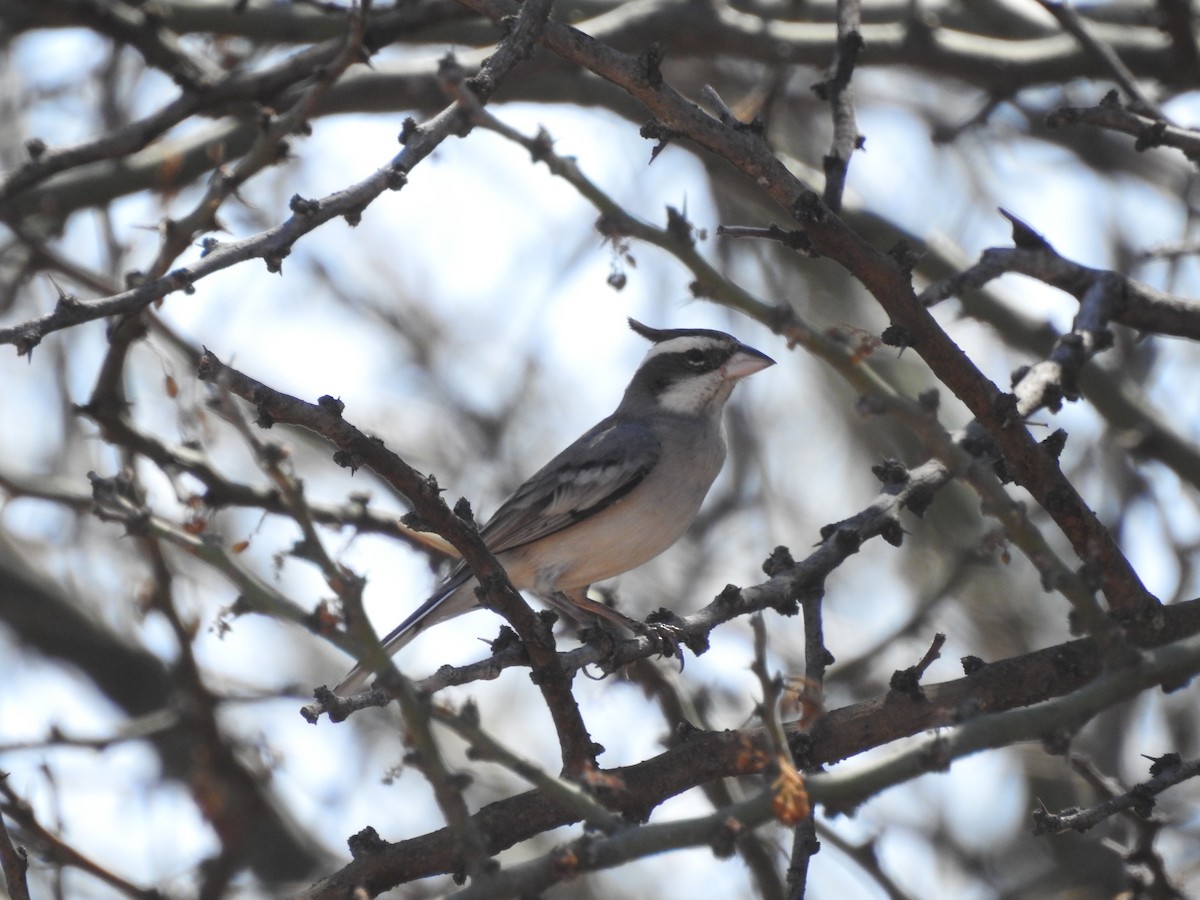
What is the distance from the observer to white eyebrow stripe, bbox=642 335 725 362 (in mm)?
8258

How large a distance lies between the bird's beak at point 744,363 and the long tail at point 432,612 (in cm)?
228

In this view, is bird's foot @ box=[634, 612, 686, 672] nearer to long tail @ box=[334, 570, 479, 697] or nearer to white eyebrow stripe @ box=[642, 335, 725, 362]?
long tail @ box=[334, 570, 479, 697]

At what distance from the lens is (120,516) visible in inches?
218

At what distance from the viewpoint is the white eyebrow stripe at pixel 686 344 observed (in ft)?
27.1

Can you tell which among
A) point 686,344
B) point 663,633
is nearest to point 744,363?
point 686,344

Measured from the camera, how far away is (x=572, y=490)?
729cm

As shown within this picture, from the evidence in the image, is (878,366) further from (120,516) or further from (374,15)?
(120,516)

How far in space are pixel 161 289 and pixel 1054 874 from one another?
7.77 metres

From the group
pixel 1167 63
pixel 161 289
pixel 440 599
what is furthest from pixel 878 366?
pixel 161 289

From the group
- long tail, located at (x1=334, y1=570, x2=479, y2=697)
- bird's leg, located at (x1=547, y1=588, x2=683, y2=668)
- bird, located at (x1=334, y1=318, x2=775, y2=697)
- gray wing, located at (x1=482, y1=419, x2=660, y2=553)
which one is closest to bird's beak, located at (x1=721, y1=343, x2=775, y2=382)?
bird, located at (x1=334, y1=318, x2=775, y2=697)

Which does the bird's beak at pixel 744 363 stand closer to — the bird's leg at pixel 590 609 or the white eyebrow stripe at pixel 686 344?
the white eyebrow stripe at pixel 686 344

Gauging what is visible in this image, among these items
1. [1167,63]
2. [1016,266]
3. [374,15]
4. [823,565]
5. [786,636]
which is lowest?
[823,565]

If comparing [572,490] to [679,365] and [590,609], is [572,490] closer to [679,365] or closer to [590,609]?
[590,609]

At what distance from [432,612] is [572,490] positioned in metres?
1.11
